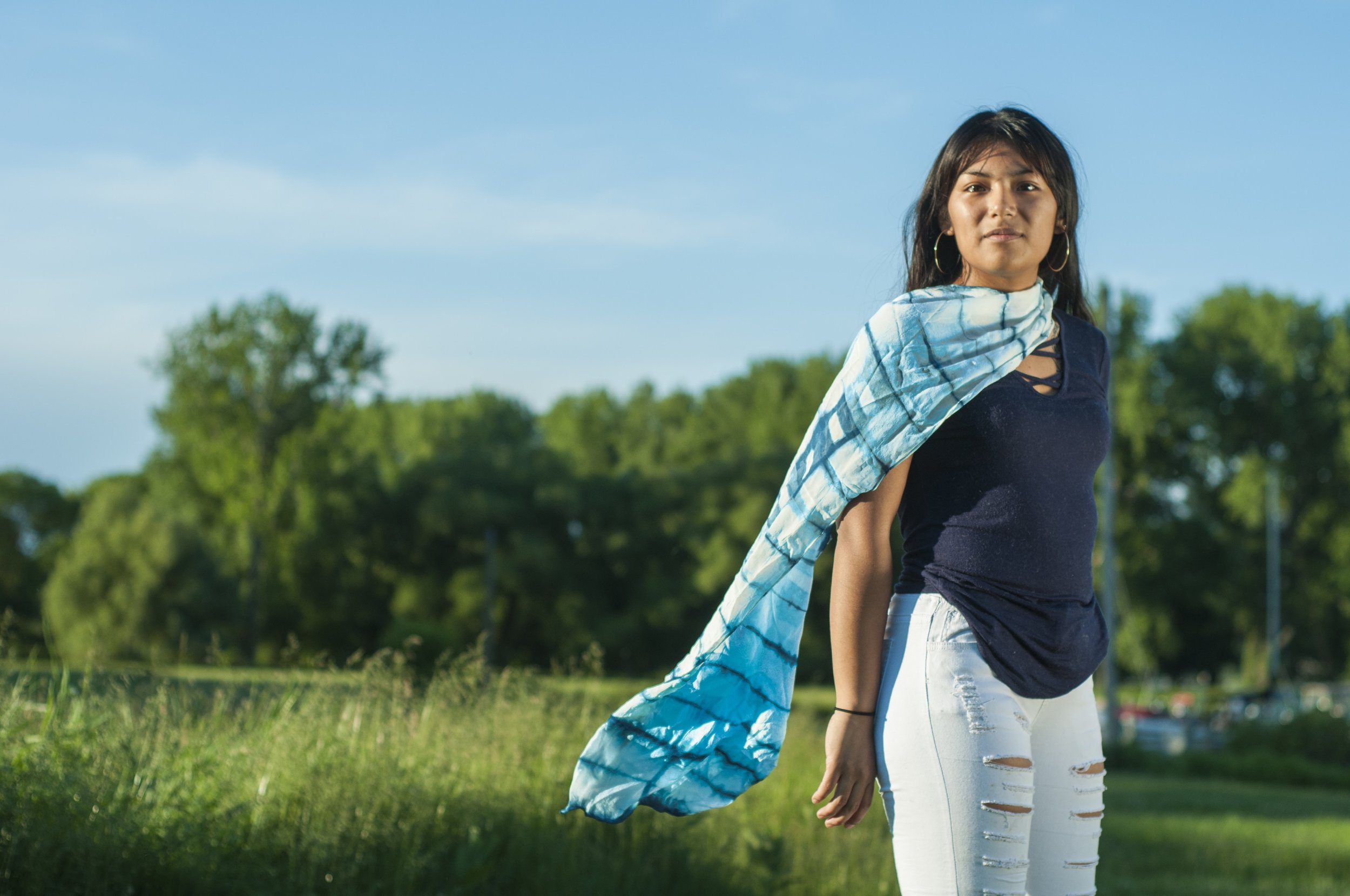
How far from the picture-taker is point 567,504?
47.2 metres

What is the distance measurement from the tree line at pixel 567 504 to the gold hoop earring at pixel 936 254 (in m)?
30.5

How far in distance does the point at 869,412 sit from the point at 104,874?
11.3ft

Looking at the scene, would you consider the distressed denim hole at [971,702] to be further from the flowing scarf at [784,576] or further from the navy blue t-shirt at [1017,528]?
the flowing scarf at [784,576]

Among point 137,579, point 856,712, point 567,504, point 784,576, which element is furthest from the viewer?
point 567,504

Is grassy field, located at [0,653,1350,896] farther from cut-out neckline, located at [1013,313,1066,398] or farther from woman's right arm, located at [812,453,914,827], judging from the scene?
cut-out neckline, located at [1013,313,1066,398]

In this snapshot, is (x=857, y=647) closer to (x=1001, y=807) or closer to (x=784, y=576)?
(x=784, y=576)

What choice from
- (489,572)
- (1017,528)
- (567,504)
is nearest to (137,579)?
(489,572)

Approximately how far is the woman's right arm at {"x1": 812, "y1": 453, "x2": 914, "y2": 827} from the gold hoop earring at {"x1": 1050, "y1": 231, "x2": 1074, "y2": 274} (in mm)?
656

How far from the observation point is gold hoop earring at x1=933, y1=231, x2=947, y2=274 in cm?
244

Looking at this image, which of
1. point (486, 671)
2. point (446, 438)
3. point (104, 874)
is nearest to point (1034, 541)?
point (104, 874)

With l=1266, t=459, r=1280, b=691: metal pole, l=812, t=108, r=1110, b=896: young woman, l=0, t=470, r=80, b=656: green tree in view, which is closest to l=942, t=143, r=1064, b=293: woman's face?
l=812, t=108, r=1110, b=896: young woman

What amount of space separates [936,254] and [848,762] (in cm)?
95

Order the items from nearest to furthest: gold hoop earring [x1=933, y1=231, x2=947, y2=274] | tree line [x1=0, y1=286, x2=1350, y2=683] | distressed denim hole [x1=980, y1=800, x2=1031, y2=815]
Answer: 1. distressed denim hole [x1=980, y1=800, x2=1031, y2=815]
2. gold hoop earring [x1=933, y1=231, x2=947, y2=274]
3. tree line [x1=0, y1=286, x2=1350, y2=683]

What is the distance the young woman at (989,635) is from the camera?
200 cm
